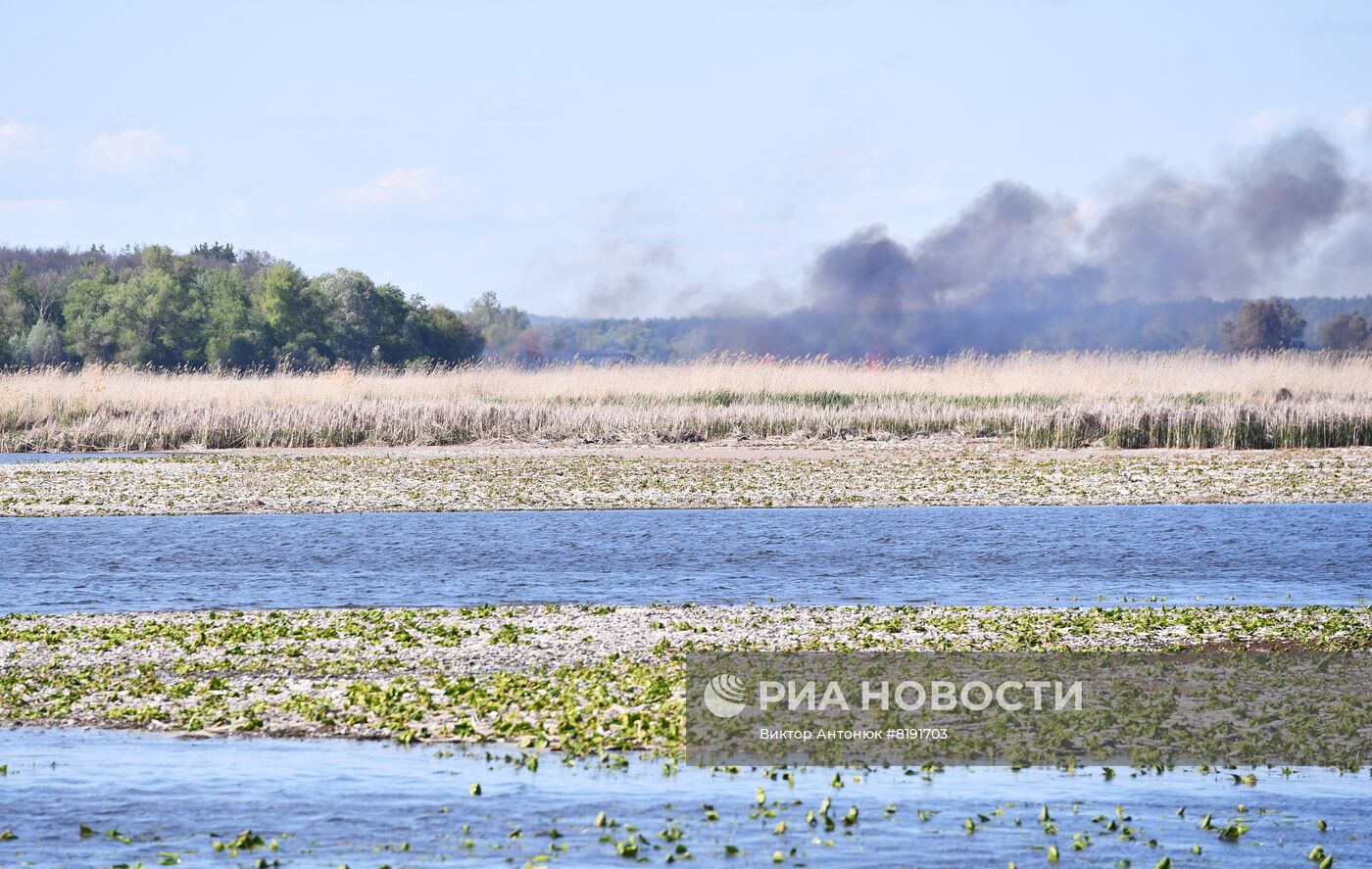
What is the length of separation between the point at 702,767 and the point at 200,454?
25.9m

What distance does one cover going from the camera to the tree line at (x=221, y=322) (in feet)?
197

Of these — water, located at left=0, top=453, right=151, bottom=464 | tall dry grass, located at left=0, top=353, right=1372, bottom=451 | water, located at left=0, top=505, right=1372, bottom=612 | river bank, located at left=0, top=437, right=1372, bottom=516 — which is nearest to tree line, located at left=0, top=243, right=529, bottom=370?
tall dry grass, located at left=0, top=353, right=1372, bottom=451

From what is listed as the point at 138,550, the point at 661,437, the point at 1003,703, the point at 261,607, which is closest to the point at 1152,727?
the point at 1003,703

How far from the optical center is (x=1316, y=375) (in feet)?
120

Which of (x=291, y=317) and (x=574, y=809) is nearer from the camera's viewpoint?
(x=574, y=809)

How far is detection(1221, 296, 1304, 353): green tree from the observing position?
8412 cm

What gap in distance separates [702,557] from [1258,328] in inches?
2965

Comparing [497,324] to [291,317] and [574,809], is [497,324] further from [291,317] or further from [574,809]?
[574,809]

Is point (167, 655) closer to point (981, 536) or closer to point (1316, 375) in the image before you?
point (981, 536)

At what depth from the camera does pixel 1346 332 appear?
291 ft

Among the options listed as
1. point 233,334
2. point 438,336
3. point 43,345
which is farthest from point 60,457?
point 438,336

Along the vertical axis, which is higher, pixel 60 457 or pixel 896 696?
pixel 896 696

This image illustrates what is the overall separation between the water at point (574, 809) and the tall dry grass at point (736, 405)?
2493cm

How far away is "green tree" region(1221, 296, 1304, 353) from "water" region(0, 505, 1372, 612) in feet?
215
